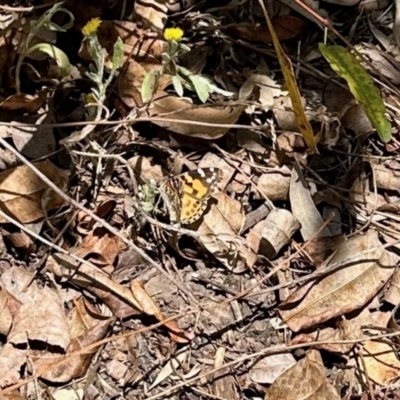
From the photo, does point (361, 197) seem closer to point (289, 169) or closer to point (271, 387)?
point (289, 169)

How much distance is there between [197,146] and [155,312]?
466 millimetres

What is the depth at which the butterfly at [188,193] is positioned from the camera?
1.99 metres

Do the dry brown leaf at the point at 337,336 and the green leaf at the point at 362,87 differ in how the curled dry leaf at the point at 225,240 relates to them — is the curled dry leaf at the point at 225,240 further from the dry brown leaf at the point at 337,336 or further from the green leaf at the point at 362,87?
the green leaf at the point at 362,87

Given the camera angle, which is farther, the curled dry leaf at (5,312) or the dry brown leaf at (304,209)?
the dry brown leaf at (304,209)

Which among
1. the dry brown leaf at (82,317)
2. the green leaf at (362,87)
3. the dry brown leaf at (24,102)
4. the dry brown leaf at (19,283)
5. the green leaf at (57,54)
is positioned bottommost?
the dry brown leaf at (82,317)

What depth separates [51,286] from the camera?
1.99 metres

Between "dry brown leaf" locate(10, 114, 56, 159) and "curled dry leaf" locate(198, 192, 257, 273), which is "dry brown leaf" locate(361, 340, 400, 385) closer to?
"curled dry leaf" locate(198, 192, 257, 273)

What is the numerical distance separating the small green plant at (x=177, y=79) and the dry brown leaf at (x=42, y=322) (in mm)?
562

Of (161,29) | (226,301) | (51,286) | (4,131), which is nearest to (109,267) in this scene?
(51,286)

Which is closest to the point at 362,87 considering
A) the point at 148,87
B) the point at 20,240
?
the point at 148,87

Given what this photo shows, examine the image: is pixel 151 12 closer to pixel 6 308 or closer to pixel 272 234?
pixel 272 234

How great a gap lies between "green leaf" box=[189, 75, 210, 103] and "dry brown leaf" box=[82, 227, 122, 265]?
1.38 feet

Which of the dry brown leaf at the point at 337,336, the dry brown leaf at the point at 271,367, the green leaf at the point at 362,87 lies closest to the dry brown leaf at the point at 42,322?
the dry brown leaf at the point at 271,367

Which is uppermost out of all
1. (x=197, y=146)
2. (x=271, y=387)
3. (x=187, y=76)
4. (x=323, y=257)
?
(x=187, y=76)
